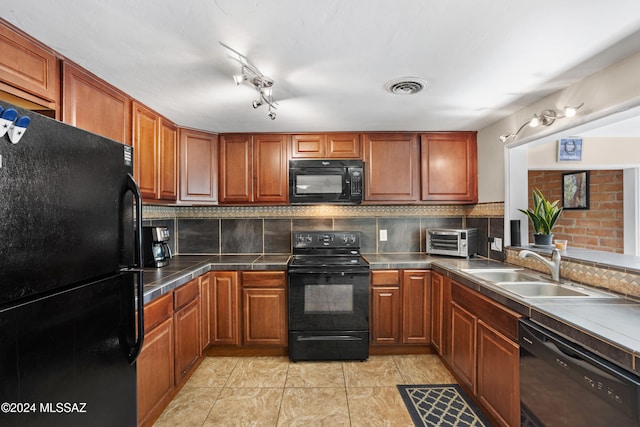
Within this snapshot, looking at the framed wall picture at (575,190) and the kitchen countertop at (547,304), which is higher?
the framed wall picture at (575,190)

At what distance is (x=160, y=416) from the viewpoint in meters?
1.94

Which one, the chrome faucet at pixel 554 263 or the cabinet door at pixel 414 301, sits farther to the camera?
the cabinet door at pixel 414 301

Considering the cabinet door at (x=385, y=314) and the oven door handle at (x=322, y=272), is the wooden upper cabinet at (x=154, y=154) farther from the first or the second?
the cabinet door at (x=385, y=314)

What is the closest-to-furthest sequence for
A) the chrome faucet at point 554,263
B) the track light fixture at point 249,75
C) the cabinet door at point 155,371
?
the track light fixture at point 249,75
the cabinet door at point 155,371
the chrome faucet at point 554,263

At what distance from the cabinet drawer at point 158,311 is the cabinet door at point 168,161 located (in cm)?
92

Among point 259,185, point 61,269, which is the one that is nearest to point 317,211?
point 259,185

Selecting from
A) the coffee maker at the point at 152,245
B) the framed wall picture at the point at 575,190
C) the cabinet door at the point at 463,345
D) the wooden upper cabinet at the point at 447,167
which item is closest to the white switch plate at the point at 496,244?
the wooden upper cabinet at the point at 447,167

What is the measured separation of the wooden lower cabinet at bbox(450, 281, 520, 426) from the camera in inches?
61.8

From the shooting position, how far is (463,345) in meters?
2.13

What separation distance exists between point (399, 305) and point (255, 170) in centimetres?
190

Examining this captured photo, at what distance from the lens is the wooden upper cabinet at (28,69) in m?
1.25

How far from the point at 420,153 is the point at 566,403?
2233 millimetres

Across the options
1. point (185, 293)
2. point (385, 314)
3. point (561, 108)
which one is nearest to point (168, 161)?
point (185, 293)

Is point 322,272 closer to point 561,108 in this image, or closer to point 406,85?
point 406,85
